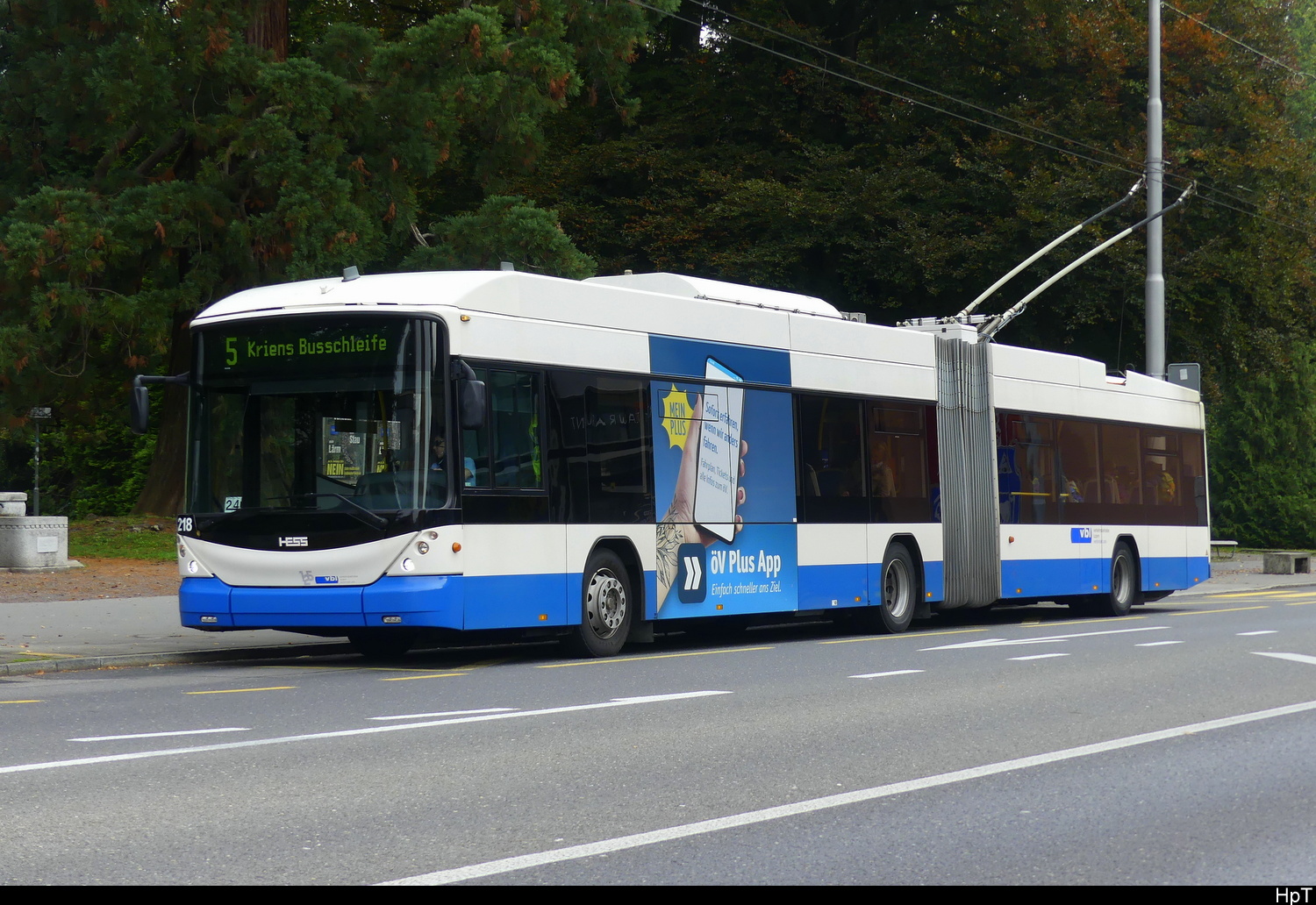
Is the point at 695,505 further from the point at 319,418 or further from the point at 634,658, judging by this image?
the point at 319,418

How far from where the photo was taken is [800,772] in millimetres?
8109

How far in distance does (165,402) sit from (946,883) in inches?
1133

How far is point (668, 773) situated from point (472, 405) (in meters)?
5.59

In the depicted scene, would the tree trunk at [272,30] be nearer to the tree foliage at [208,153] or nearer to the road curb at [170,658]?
the tree foliage at [208,153]

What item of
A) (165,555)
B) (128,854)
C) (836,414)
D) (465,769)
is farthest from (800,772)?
(165,555)

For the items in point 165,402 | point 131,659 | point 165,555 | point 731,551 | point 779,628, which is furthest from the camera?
point 165,402

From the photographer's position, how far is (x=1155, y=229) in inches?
1122

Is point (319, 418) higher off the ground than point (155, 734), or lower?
higher

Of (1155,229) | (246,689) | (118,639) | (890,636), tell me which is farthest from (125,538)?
(1155,229)

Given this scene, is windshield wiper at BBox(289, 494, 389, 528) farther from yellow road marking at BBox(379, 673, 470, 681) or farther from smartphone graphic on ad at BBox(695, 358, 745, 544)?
smartphone graphic on ad at BBox(695, 358, 745, 544)

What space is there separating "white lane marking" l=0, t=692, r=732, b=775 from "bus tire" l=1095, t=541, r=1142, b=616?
12.1 meters

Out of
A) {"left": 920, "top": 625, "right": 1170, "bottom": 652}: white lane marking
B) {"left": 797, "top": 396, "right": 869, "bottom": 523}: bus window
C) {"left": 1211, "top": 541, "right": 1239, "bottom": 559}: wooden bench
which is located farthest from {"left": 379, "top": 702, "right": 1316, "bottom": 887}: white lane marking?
{"left": 1211, "top": 541, "right": 1239, "bottom": 559}: wooden bench

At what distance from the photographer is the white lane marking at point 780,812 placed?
578 cm

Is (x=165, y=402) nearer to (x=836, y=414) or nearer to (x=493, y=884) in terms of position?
(x=836, y=414)
